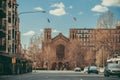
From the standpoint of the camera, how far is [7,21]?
8288 cm

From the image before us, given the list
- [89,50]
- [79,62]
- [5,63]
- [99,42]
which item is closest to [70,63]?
[79,62]

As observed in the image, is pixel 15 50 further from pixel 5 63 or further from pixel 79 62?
pixel 79 62

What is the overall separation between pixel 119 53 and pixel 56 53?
77.0m

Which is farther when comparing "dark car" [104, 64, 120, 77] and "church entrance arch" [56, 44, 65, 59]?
"church entrance arch" [56, 44, 65, 59]

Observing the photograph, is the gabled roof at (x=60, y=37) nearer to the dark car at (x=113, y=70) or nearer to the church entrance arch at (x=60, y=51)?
the church entrance arch at (x=60, y=51)

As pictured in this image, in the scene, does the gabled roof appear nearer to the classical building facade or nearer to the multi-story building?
the classical building facade

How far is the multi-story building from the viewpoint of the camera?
70.0 meters

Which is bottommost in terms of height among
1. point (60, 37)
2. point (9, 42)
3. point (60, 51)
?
point (9, 42)

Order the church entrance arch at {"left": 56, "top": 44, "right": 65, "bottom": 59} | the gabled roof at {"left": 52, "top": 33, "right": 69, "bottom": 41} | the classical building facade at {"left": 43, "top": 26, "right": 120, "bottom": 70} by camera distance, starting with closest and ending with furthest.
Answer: the classical building facade at {"left": 43, "top": 26, "right": 120, "bottom": 70} → the church entrance arch at {"left": 56, "top": 44, "right": 65, "bottom": 59} → the gabled roof at {"left": 52, "top": 33, "right": 69, "bottom": 41}

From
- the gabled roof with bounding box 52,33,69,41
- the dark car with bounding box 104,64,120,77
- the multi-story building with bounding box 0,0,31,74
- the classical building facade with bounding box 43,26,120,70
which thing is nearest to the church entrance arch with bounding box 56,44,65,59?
the classical building facade with bounding box 43,26,120,70

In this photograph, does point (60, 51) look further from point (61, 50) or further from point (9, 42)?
point (9, 42)

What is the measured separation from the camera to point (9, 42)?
8319 cm

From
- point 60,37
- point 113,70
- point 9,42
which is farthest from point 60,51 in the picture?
point 113,70

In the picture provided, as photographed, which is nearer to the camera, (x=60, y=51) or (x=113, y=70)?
(x=113, y=70)
